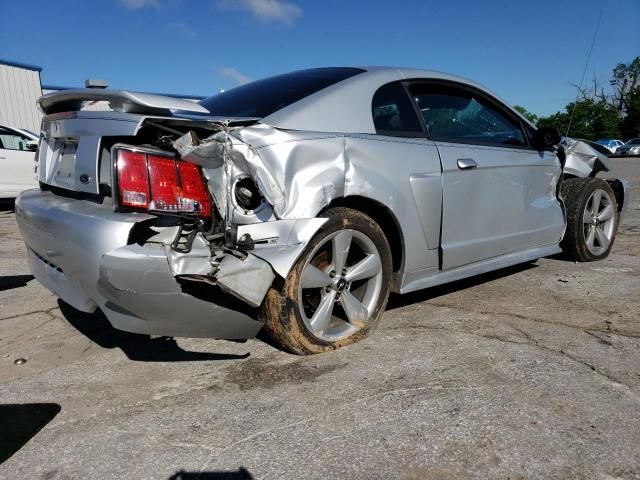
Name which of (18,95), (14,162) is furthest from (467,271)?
(18,95)

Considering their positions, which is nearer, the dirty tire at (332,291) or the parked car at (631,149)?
the dirty tire at (332,291)

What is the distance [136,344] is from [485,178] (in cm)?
239

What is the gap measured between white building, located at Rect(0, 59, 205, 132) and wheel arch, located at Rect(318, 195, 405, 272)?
16.4m

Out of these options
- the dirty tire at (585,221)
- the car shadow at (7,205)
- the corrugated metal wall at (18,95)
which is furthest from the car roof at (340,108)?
the corrugated metal wall at (18,95)

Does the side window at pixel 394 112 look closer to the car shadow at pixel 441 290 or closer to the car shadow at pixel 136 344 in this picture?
the car shadow at pixel 441 290

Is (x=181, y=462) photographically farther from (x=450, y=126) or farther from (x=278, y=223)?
(x=450, y=126)

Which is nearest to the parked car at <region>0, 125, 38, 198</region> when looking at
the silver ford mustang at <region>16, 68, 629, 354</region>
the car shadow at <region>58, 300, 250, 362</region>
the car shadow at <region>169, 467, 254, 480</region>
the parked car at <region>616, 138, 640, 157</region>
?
the car shadow at <region>58, 300, 250, 362</region>

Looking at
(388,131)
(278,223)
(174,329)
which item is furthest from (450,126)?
(174,329)

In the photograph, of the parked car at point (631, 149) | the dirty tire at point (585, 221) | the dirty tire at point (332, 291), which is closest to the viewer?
the dirty tire at point (332, 291)

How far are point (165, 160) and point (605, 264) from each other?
4107 millimetres

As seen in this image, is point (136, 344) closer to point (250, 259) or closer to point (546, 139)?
point (250, 259)

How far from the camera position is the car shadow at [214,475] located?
5.96 feet

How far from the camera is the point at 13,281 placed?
4613 mm

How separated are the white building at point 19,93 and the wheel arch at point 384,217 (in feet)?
53.8
